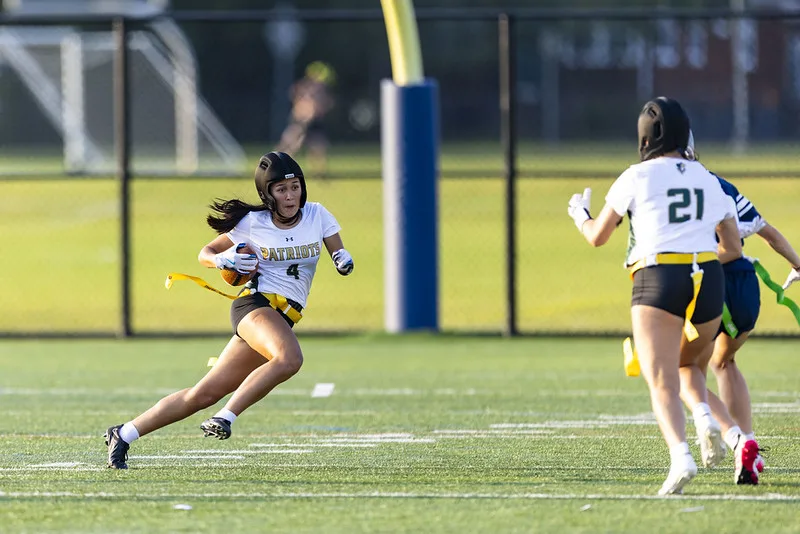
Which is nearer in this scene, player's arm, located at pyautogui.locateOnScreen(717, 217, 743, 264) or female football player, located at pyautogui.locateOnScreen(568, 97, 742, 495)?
female football player, located at pyautogui.locateOnScreen(568, 97, 742, 495)

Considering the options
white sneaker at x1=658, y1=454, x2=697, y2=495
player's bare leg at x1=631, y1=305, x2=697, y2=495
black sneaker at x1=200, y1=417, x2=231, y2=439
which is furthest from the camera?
black sneaker at x1=200, y1=417, x2=231, y2=439

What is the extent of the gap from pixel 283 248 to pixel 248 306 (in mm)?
342

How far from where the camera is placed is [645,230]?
6762mm

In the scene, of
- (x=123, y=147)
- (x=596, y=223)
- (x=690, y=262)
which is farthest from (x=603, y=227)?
(x=123, y=147)

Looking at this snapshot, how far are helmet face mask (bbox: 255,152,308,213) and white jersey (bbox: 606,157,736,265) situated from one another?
5.64 ft

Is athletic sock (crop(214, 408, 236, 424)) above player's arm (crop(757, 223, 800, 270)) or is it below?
below

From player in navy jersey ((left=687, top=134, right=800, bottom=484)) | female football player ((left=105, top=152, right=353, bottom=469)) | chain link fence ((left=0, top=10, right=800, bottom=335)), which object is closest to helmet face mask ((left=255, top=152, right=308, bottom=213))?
female football player ((left=105, top=152, right=353, bottom=469))

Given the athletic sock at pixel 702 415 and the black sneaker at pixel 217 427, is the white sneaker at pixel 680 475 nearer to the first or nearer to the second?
the athletic sock at pixel 702 415

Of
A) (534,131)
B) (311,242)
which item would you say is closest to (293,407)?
(311,242)

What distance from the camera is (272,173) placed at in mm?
7602

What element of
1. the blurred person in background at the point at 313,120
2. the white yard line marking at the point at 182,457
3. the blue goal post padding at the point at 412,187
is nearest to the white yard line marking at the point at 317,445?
the white yard line marking at the point at 182,457

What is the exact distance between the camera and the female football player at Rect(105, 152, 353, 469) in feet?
24.5

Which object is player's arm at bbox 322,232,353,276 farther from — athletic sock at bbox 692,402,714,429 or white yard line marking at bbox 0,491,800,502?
athletic sock at bbox 692,402,714,429

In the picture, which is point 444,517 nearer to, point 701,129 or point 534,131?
point 701,129
